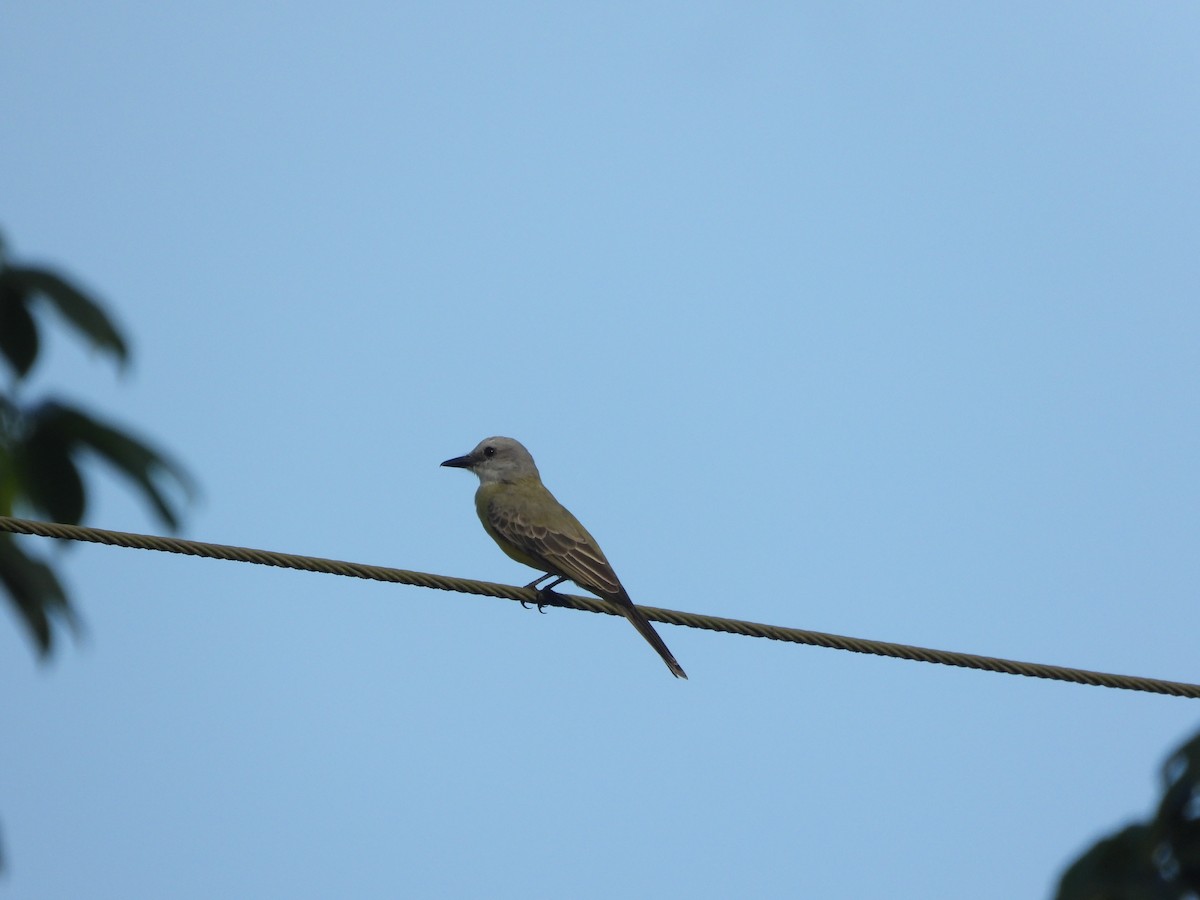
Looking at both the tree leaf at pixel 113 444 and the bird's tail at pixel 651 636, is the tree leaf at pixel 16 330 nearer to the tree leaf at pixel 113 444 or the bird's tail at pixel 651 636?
the tree leaf at pixel 113 444

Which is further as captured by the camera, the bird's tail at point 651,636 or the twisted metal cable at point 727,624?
the bird's tail at point 651,636

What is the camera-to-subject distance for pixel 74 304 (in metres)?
7.16

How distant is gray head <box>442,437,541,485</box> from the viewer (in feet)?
34.7

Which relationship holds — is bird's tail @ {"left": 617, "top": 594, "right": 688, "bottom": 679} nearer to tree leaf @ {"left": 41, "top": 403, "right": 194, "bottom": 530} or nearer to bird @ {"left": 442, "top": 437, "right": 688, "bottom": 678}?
bird @ {"left": 442, "top": 437, "right": 688, "bottom": 678}

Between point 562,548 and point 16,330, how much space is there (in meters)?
3.37

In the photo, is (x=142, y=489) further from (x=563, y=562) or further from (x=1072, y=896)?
(x=1072, y=896)

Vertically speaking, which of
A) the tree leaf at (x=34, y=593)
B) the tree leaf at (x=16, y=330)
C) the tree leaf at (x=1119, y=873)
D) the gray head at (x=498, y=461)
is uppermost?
the tree leaf at (x=16, y=330)

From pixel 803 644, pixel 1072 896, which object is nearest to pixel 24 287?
pixel 803 644

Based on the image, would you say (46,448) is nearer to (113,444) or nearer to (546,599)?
(113,444)

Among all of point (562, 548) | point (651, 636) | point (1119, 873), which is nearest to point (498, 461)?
point (562, 548)

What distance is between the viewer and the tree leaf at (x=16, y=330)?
6.95m

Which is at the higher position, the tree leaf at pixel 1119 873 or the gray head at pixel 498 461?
the gray head at pixel 498 461

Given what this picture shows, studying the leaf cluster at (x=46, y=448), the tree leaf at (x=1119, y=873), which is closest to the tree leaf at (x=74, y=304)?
the leaf cluster at (x=46, y=448)

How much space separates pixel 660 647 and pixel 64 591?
3121mm
